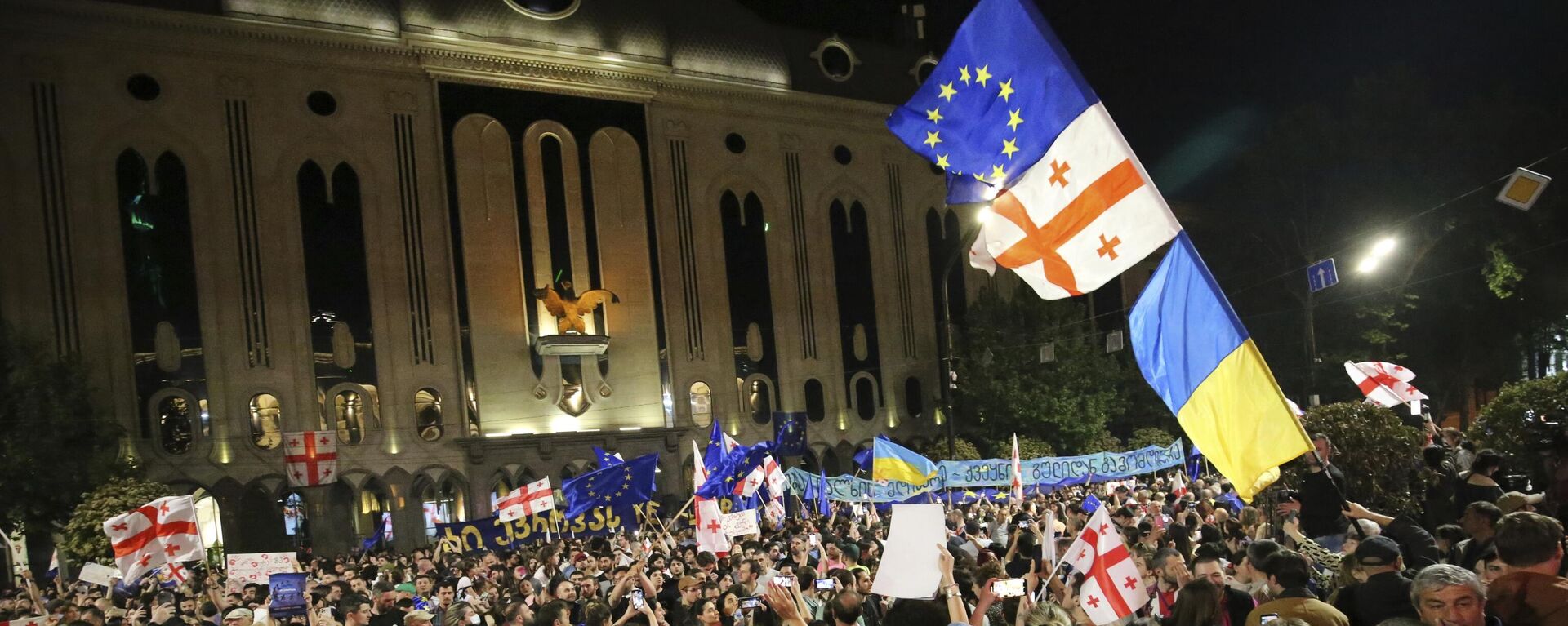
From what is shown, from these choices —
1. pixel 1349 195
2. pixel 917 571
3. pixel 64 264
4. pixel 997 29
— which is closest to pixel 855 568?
pixel 917 571

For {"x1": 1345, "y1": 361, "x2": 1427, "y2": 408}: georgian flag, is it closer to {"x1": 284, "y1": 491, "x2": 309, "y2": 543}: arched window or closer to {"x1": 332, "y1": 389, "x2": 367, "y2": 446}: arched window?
{"x1": 332, "y1": 389, "x2": 367, "y2": 446}: arched window

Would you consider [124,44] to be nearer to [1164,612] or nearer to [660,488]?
[660,488]

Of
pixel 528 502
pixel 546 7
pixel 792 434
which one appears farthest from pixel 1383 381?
pixel 546 7

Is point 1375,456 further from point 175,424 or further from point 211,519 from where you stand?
point 175,424

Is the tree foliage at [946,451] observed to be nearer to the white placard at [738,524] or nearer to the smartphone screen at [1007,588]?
the white placard at [738,524]

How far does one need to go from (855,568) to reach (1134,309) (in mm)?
4104

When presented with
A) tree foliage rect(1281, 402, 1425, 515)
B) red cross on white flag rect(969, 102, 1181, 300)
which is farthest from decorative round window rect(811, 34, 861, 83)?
red cross on white flag rect(969, 102, 1181, 300)

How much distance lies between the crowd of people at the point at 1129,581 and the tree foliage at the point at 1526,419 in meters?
0.45

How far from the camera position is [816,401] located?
44.2 meters

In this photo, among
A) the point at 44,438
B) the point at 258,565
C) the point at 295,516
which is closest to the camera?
the point at 258,565

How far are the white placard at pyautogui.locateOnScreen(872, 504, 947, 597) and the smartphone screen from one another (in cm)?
42

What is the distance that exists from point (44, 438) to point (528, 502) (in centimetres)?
1516

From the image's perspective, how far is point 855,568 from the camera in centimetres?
1030

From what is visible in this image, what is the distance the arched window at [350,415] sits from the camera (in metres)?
35.2
